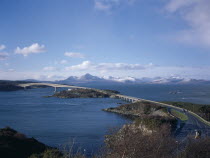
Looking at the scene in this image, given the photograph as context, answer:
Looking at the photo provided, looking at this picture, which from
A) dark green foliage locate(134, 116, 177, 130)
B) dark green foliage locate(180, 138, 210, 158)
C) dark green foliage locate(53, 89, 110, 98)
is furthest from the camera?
dark green foliage locate(53, 89, 110, 98)

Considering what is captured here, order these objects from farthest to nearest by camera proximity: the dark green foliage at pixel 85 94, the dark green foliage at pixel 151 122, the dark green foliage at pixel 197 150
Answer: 1. the dark green foliage at pixel 85 94
2. the dark green foliage at pixel 151 122
3. the dark green foliage at pixel 197 150

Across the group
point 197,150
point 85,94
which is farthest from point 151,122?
point 85,94

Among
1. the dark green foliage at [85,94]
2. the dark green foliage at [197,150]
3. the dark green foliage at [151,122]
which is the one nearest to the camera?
the dark green foliage at [197,150]

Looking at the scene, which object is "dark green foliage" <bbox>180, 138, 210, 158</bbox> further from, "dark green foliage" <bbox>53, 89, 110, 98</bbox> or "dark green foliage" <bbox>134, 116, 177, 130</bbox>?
"dark green foliage" <bbox>53, 89, 110, 98</bbox>

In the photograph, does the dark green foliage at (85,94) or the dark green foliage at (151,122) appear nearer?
the dark green foliage at (151,122)

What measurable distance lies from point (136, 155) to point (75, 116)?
11070mm

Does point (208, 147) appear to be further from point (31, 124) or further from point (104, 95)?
point (104, 95)

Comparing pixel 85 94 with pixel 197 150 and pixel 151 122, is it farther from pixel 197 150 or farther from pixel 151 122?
pixel 197 150

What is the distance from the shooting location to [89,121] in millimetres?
11828

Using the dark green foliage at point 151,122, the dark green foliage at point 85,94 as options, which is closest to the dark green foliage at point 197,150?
the dark green foliage at point 151,122

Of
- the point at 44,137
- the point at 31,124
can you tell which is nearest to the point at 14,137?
the point at 44,137

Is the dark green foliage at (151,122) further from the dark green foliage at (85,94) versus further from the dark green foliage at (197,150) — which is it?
the dark green foliage at (85,94)

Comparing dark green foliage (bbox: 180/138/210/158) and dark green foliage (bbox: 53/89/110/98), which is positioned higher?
dark green foliage (bbox: 180/138/210/158)

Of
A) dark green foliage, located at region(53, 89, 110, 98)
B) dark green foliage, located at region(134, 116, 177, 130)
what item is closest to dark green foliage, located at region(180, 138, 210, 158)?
dark green foliage, located at region(134, 116, 177, 130)
